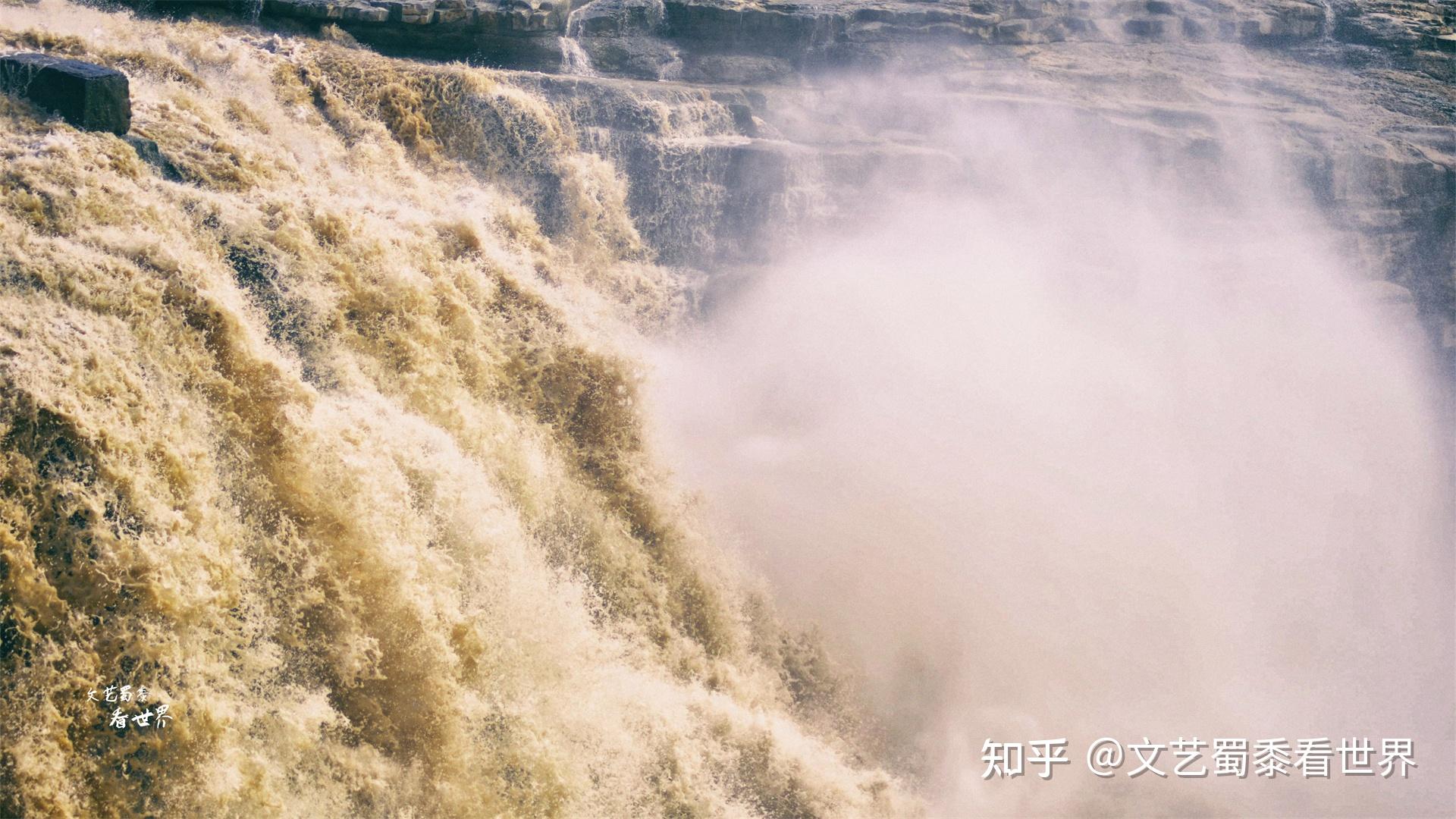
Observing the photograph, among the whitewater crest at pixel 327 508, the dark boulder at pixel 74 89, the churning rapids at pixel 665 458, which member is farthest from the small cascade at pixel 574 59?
the dark boulder at pixel 74 89

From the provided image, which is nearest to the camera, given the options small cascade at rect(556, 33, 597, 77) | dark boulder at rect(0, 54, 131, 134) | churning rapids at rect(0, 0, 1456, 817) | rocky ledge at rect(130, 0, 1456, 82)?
churning rapids at rect(0, 0, 1456, 817)

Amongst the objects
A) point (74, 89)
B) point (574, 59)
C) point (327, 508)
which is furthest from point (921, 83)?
point (327, 508)

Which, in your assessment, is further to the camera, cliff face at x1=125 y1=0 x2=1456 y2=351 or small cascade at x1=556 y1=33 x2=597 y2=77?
small cascade at x1=556 y1=33 x2=597 y2=77

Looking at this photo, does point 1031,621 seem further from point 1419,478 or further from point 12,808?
point 12,808

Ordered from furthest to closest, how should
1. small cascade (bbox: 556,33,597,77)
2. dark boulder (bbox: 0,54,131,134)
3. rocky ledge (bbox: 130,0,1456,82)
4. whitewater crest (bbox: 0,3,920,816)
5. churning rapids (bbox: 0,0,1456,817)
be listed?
small cascade (bbox: 556,33,597,77) < rocky ledge (bbox: 130,0,1456,82) < dark boulder (bbox: 0,54,131,134) < churning rapids (bbox: 0,0,1456,817) < whitewater crest (bbox: 0,3,920,816)

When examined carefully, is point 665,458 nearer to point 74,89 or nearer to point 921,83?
point 74,89

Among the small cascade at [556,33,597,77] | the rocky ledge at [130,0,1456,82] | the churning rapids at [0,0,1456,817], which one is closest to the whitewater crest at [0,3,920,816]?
the churning rapids at [0,0,1456,817]

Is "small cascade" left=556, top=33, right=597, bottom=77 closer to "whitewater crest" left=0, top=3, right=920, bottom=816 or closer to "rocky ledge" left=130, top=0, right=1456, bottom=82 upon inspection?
"rocky ledge" left=130, top=0, right=1456, bottom=82

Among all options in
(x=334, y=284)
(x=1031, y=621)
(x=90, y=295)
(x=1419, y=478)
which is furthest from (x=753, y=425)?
(x=1419, y=478)
